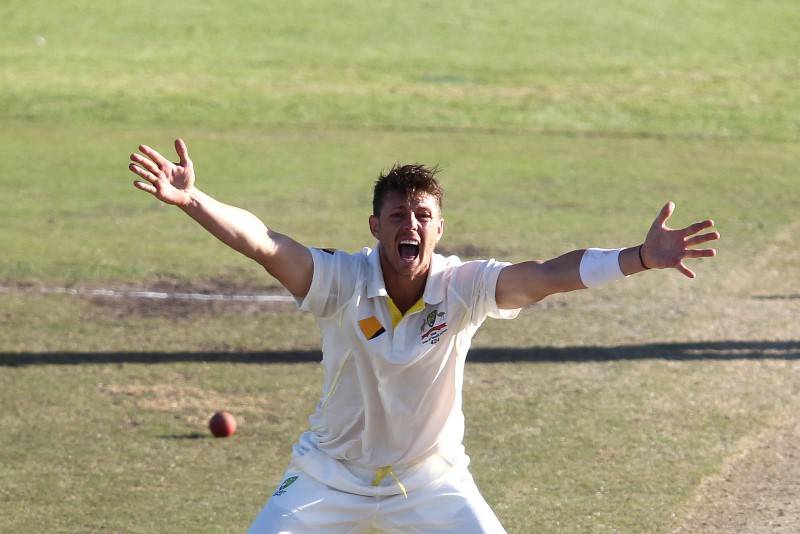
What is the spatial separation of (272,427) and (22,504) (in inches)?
84.9

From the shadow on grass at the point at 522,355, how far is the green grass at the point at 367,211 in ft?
0.14

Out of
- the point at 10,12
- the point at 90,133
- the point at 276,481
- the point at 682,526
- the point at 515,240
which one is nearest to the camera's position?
the point at 682,526

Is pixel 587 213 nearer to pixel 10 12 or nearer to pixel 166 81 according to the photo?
pixel 166 81

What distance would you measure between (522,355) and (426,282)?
518 centimetres

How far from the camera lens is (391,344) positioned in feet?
21.2

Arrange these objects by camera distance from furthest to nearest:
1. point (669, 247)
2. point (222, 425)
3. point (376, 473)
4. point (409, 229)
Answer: point (222, 425), point (376, 473), point (409, 229), point (669, 247)

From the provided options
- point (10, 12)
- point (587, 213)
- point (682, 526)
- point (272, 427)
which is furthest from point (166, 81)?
point (682, 526)

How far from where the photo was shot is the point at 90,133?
21312 mm

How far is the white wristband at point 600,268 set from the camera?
6234 millimetres

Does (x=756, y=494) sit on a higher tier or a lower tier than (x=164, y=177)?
lower

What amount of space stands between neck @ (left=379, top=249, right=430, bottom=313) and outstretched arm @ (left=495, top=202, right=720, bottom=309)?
40 centimetres

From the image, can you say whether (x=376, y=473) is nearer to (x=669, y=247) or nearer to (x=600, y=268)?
(x=600, y=268)

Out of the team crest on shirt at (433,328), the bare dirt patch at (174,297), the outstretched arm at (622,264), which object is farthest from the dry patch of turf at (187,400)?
the outstretched arm at (622,264)

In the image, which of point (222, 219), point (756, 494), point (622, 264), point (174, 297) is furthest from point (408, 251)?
point (174, 297)
